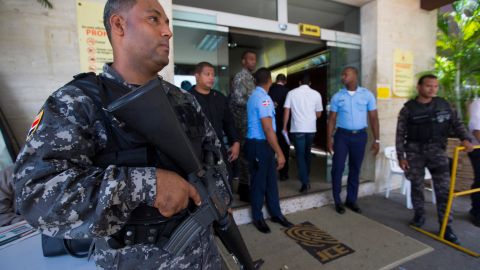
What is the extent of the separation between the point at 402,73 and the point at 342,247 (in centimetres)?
315

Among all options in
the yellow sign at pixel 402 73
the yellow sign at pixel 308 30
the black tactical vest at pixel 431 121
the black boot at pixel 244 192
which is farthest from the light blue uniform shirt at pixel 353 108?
the black boot at pixel 244 192

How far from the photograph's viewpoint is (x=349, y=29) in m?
4.12

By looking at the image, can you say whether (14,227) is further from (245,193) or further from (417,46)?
(417,46)

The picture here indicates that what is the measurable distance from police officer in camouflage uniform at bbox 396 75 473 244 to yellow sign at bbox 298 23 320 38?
158 centimetres

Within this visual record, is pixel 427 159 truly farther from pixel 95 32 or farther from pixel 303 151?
pixel 95 32

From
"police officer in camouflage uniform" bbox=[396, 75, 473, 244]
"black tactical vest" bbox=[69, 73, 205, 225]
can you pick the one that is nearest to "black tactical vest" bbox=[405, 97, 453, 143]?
"police officer in camouflage uniform" bbox=[396, 75, 473, 244]

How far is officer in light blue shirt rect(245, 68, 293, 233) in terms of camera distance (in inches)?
99.7

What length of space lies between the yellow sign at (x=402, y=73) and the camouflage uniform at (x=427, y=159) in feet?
4.65

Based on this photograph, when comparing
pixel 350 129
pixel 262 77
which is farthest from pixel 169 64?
pixel 350 129

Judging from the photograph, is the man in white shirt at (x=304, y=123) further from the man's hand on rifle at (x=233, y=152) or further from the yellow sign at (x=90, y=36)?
the yellow sign at (x=90, y=36)

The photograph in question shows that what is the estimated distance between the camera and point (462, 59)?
396 centimetres

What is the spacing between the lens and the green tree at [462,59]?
12.7ft

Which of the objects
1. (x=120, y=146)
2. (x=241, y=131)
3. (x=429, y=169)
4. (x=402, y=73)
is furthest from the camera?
(x=402, y=73)

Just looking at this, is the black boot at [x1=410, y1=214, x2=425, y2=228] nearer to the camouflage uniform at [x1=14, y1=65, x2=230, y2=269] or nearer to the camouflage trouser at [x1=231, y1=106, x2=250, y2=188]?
the camouflage trouser at [x1=231, y1=106, x2=250, y2=188]
